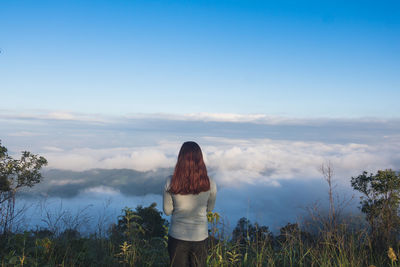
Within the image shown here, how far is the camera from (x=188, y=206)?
3406 millimetres

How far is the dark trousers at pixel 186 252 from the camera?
335cm

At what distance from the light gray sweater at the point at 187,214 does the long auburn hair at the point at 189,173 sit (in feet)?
0.28

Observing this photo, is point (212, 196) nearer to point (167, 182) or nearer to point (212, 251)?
point (167, 182)

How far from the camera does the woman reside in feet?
11.0

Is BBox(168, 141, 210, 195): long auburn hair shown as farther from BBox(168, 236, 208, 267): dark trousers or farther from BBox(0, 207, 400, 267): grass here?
BBox(0, 207, 400, 267): grass

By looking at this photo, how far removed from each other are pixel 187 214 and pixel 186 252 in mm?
453

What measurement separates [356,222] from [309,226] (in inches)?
39.0

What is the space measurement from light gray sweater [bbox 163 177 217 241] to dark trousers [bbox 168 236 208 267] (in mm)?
58

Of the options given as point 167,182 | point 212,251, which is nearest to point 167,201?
point 167,182

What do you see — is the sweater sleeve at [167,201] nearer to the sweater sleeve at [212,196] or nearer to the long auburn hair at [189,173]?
the long auburn hair at [189,173]

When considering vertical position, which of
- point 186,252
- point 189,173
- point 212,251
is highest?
point 189,173

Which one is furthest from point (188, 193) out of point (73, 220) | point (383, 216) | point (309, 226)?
point (383, 216)

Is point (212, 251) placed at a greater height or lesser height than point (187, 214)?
lesser

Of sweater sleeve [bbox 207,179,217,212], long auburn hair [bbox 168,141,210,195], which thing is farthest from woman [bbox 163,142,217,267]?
sweater sleeve [bbox 207,179,217,212]
